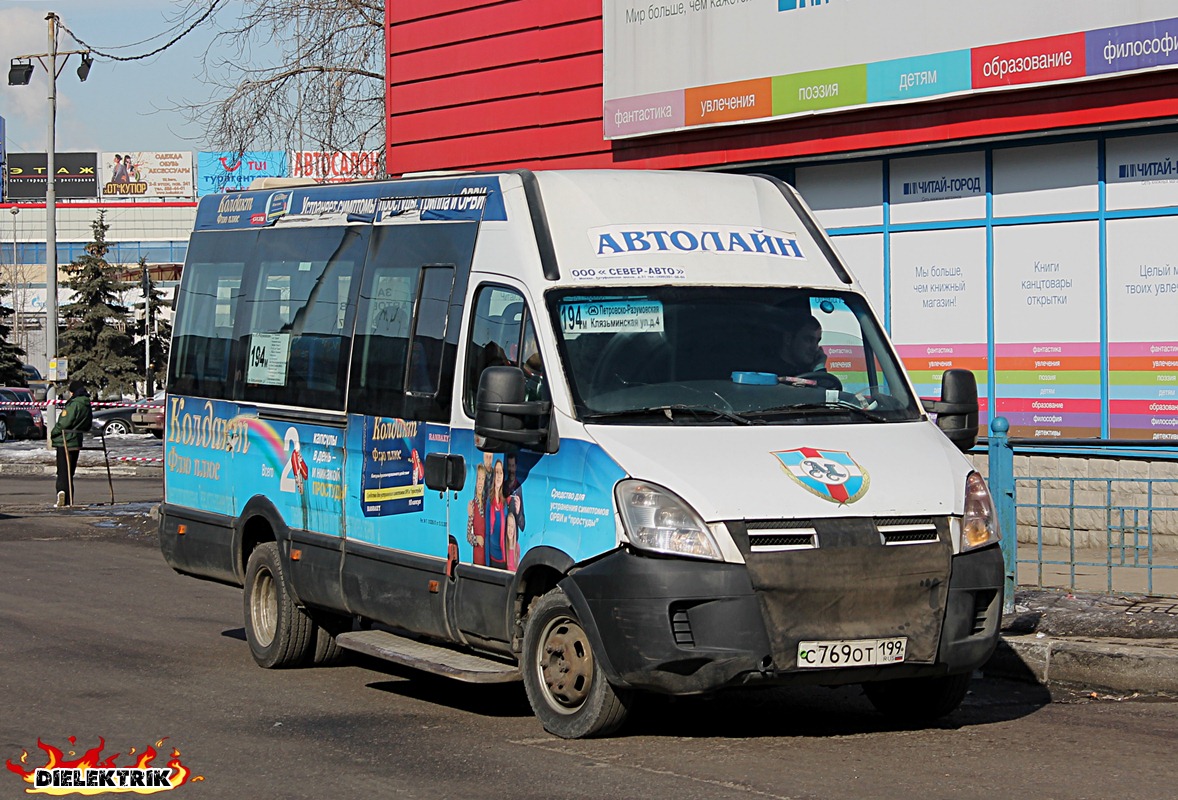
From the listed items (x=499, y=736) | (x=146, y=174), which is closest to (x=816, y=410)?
(x=499, y=736)

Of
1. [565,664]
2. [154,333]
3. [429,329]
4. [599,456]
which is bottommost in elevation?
[565,664]

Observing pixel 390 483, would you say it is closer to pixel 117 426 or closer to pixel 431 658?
pixel 431 658

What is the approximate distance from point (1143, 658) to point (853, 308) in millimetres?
2552

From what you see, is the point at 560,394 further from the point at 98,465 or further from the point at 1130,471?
the point at 98,465

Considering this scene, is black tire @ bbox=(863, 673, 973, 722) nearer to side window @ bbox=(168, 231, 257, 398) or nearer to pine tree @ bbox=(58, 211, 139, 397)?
side window @ bbox=(168, 231, 257, 398)

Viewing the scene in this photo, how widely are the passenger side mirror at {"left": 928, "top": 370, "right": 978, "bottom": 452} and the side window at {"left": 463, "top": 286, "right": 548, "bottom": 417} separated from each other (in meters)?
2.06

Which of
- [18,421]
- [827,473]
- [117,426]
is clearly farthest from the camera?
[117,426]

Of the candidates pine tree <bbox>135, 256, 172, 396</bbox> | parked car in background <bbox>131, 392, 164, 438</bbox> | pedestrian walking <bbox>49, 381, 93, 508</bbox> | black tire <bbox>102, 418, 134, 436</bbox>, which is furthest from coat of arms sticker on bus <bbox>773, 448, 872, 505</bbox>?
pine tree <bbox>135, 256, 172, 396</bbox>

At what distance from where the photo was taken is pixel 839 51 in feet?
50.2

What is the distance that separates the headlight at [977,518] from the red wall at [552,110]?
6.85 m

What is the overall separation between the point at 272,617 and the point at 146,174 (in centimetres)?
14171

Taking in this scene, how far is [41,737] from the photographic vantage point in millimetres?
7691

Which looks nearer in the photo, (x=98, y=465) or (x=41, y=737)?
(x=41, y=737)

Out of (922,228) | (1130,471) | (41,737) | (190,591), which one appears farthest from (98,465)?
(41,737)
